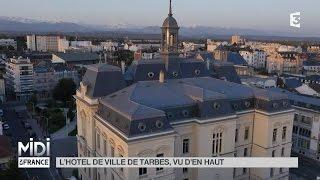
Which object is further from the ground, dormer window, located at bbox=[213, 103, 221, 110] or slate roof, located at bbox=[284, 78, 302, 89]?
dormer window, located at bbox=[213, 103, 221, 110]

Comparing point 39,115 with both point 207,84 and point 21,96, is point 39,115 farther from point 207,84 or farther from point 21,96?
point 207,84

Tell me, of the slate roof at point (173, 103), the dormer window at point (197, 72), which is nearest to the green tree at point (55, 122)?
the slate roof at point (173, 103)

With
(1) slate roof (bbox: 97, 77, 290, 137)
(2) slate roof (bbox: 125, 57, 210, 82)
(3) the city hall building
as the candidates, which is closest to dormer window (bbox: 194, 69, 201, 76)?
(2) slate roof (bbox: 125, 57, 210, 82)

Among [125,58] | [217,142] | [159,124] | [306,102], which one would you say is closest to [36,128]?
[217,142]

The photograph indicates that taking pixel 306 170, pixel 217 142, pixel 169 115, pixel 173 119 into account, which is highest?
pixel 169 115

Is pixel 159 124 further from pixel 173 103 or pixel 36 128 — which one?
pixel 36 128

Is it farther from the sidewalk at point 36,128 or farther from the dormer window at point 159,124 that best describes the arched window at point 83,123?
the sidewalk at point 36,128

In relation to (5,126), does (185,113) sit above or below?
above

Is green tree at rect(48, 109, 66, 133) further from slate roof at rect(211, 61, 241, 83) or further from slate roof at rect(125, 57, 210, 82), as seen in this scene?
slate roof at rect(211, 61, 241, 83)
